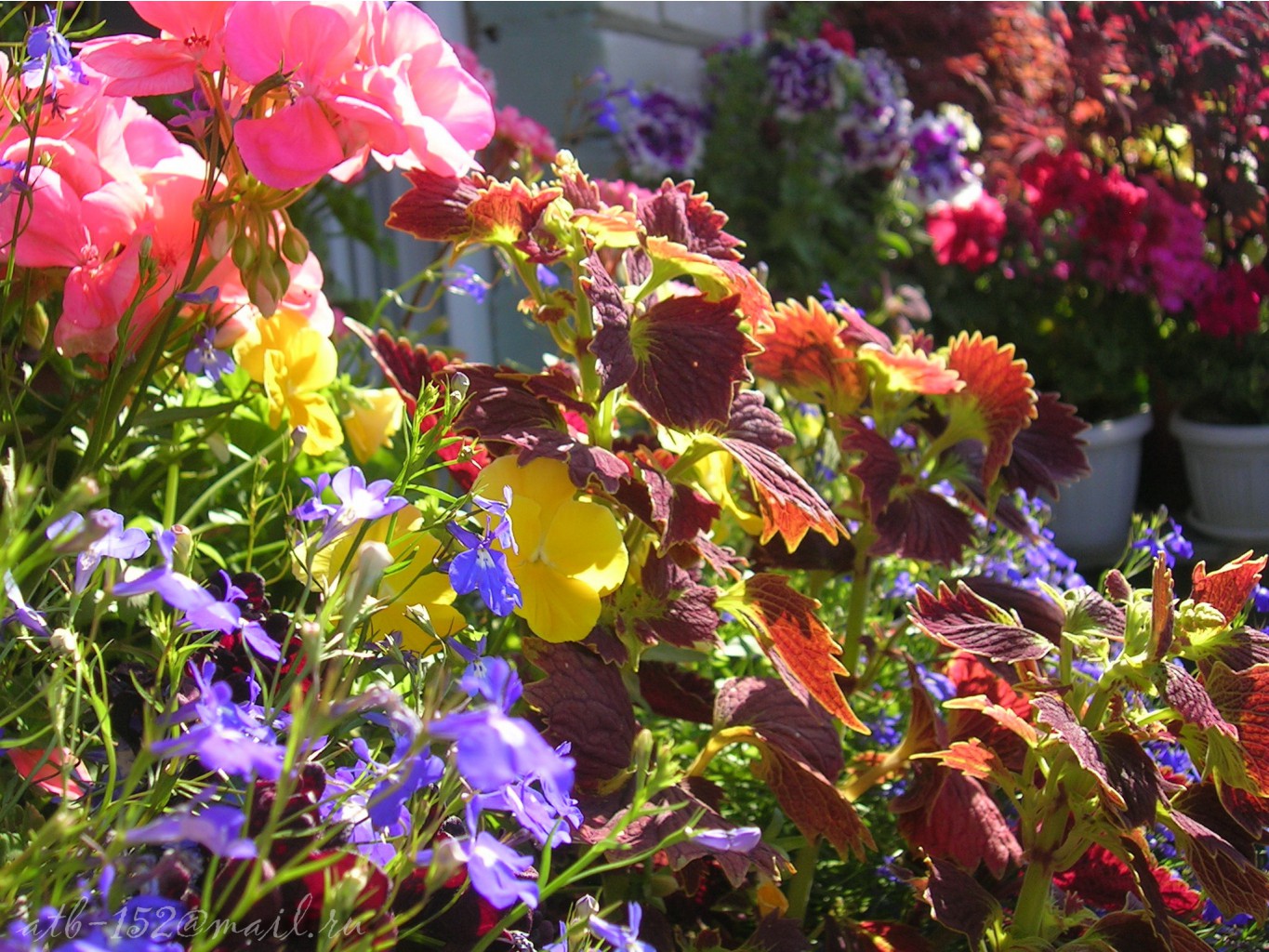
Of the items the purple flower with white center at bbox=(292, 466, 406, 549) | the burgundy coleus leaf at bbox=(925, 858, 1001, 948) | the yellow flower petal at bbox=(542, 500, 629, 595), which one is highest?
the purple flower with white center at bbox=(292, 466, 406, 549)

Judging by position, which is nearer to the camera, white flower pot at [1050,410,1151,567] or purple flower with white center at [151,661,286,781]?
purple flower with white center at [151,661,286,781]

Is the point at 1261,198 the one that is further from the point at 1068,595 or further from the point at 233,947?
the point at 233,947

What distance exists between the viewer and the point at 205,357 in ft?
2.47

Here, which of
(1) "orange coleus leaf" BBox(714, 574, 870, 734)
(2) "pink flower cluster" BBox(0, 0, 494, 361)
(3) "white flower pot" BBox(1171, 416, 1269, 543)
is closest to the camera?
(2) "pink flower cluster" BBox(0, 0, 494, 361)

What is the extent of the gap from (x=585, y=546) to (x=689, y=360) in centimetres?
13

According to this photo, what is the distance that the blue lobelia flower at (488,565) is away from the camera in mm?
549

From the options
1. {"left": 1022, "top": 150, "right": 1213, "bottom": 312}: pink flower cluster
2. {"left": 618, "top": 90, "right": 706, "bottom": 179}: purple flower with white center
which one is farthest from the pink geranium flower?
{"left": 1022, "top": 150, "right": 1213, "bottom": 312}: pink flower cluster

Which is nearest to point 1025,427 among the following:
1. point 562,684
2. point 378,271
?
point 562,684

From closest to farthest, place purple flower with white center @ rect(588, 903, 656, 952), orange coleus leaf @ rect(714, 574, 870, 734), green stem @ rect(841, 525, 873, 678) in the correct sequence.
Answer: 1. purple flower with white center @ rect(588, 903, 656, 952)
2. orange coleus leaf @ rect(714, 574, 870, 734)
3. green stem @ rect(841, 525, 873, 678)

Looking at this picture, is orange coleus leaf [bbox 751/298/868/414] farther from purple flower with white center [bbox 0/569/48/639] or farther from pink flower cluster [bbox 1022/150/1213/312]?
pink flower cluster [bbox 1022/150/1213/312]

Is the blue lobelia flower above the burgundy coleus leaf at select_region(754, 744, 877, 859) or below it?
above

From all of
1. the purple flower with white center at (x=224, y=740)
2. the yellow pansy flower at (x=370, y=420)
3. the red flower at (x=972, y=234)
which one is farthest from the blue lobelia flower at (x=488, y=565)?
the red flower at (x=972, y=234)

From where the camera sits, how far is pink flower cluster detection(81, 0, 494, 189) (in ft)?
2.05

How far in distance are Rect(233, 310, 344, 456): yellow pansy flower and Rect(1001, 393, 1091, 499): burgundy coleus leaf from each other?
21.4 inches
